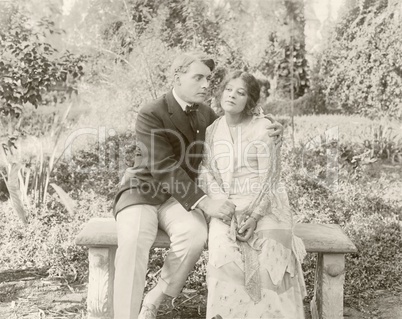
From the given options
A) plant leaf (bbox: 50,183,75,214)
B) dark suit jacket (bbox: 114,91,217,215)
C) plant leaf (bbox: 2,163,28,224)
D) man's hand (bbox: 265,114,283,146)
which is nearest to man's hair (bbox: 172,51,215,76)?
dark suit jacket (bbox: 114,91,217,215)

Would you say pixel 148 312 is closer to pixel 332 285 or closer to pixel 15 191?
pixel 332 285

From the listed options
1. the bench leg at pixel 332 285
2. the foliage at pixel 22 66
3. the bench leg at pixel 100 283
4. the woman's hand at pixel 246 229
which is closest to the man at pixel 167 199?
the woman's hand at pixel 246 229

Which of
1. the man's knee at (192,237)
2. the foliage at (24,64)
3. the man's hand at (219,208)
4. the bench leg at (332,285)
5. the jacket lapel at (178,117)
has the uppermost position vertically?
the foliage at (24,64)

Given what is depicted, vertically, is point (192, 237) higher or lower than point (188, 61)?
lower

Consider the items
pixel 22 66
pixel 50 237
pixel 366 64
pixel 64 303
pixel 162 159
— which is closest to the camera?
pixel 162 159

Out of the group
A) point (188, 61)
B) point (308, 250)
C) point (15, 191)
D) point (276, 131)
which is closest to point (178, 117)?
point (188, 61)

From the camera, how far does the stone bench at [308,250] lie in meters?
3.62

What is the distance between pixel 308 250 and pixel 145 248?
3.35ft

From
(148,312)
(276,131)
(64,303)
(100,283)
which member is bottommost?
(64,303)

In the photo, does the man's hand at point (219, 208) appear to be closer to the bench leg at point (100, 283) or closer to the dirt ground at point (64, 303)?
the bench leg at point (100, 283)

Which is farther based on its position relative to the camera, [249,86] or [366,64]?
[366,64]

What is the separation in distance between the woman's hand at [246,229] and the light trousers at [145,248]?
243 millimetres

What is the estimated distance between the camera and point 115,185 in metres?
5.97

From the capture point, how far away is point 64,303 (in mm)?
4367
